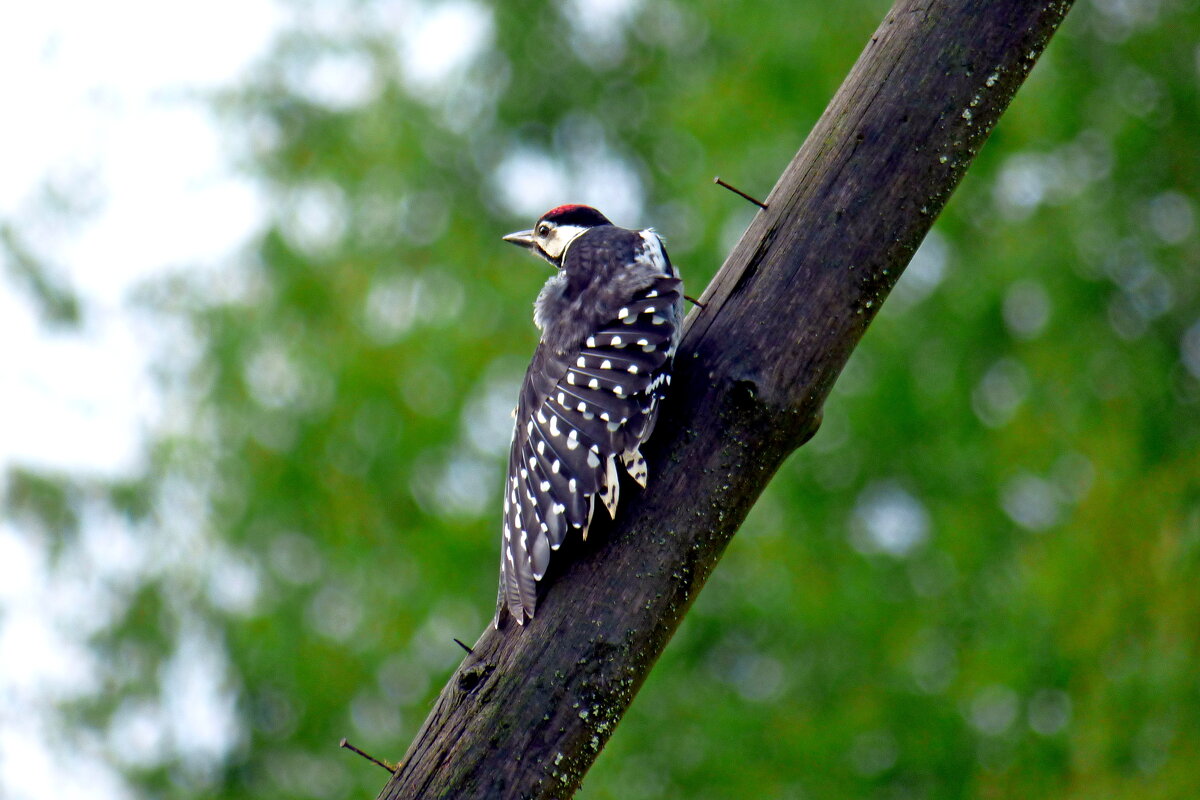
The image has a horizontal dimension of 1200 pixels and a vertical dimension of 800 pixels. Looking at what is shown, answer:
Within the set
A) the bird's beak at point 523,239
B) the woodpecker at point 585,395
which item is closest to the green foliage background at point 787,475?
the bird's beak at point 523,239

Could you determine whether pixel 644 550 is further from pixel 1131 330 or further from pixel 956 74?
pixel 1131 330

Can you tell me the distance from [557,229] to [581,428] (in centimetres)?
168

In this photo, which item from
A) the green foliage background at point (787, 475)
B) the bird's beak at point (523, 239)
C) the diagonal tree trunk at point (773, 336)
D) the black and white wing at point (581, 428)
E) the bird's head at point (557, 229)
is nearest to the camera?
the diagonal tree trunk at point (773, 336)

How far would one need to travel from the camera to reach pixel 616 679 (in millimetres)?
A: 2240

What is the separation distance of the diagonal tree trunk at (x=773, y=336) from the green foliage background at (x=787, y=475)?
14.3 feet

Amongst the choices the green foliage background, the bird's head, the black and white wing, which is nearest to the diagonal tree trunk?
the black and white wing

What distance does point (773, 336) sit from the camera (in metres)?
2.45

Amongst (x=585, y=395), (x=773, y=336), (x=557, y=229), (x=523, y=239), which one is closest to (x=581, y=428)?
(x=585, y=395)

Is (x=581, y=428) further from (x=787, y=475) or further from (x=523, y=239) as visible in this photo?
(x=787, y=475)

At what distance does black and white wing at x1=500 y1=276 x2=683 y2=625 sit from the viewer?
2461 mm

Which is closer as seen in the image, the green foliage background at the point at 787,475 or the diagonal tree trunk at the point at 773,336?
the diagonal tree trunk at the point at 773,336

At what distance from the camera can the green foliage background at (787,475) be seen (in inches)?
260

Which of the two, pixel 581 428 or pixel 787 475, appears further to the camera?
pixel 787 475

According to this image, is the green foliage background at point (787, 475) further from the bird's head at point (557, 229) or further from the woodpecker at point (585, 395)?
the woodpecker at point (585, 395)
